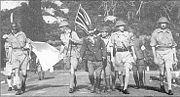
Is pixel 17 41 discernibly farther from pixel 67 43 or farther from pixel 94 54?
pixel 94 54

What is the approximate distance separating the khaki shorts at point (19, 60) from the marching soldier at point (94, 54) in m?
1.75

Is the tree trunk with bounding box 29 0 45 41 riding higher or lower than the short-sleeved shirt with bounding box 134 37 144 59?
higher

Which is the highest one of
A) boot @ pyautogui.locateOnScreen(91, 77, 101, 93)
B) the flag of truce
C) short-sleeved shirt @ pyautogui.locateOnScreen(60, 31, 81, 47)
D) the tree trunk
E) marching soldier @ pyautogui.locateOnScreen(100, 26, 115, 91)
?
the tree trunk

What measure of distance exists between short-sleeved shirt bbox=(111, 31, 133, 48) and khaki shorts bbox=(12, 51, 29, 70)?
105 inches

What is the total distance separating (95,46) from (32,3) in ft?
95.5

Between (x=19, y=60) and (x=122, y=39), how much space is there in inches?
122

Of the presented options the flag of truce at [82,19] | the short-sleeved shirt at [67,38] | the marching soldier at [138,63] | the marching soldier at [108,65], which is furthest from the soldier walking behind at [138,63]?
the short-sleeved shirt at [67,38]

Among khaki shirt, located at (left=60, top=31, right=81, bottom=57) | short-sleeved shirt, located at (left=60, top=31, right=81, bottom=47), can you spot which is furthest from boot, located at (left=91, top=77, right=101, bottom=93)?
short-sleeved shirt, located at (left=60, top=31, right=81, bottom=47)

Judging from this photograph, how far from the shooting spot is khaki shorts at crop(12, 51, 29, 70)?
38.1 feet

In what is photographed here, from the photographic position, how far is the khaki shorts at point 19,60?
457 inches

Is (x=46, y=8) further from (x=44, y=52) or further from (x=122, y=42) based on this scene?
(x=122, y=42)

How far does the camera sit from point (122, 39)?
1112cm

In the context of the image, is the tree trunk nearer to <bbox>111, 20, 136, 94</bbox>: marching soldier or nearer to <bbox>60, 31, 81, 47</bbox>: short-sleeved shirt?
<bbox>60, 31, 81, 47</bbox>: short-sleeved shirt

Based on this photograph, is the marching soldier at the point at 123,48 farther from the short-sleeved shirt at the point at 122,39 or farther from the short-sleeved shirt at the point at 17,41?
the short-sleeved shirt at the point at 17,41
